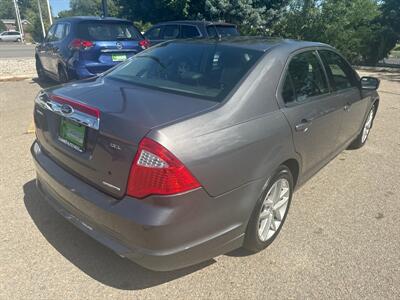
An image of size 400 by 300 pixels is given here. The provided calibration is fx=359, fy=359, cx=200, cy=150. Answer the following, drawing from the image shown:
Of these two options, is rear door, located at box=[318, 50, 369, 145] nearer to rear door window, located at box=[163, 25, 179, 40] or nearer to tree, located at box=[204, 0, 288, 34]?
rear door window, located at box=[163, 25, 179, 40]

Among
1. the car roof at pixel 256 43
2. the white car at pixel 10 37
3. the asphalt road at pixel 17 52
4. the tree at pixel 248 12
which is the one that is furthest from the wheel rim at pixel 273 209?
the white car at pixel 10 37

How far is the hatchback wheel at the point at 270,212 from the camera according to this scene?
8.55 ft

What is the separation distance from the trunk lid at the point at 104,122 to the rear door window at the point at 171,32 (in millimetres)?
8192

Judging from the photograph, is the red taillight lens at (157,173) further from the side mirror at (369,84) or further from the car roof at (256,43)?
the side mirror at (369,84)

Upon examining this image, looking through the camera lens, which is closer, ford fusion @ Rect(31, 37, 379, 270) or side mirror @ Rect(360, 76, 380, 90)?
ford fusion @ Rect(31, 37, 379, 270)

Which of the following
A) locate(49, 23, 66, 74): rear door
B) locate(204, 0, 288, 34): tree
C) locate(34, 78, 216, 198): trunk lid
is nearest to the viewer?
locate(34, 78, 216, 198): trunk lid

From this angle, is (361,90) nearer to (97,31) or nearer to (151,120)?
(151,120)

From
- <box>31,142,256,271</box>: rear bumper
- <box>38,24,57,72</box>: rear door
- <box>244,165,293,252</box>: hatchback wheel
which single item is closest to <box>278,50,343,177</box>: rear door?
<box>244,165,293,252</box>: hatchback wheel

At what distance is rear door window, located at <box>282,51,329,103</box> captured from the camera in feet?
9.62

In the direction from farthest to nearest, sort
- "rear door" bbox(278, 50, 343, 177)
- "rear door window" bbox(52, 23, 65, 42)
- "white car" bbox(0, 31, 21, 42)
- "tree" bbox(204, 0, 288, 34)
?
"white car" bbox(0, 31, 21, 42)
"tree" bbox(204, 0, 288, 34)
"rear door window" bbox(52, 23, 65, 42)
"rear door" bbox(278, 50, 343, 177)

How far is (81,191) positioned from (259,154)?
1222 millimetres

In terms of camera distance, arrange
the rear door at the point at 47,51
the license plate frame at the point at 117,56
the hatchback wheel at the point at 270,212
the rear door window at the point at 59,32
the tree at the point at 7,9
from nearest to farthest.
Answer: the hatchback wheel at the point at 270,212
the license plate frame at the point at 117,56
the rear door window at the point at 59,32
the rear door at the point at 47,51
the tree at the point at 7,9

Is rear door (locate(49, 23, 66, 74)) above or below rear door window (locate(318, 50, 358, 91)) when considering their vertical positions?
below

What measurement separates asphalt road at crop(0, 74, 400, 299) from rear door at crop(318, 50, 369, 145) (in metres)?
0.73
